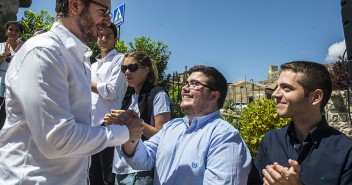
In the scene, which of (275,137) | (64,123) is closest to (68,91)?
(64,123)

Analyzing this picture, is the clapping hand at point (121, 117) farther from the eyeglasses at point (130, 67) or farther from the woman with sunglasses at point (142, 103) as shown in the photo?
the eyeglasses at point (130, 67)

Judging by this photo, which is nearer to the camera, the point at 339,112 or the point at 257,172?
the point at 257,172

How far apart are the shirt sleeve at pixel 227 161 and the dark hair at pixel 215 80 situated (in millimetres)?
552

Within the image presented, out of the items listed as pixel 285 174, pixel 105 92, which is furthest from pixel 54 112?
pixel 105 92

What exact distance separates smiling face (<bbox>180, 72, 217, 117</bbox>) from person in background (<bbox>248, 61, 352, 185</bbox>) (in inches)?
20.8

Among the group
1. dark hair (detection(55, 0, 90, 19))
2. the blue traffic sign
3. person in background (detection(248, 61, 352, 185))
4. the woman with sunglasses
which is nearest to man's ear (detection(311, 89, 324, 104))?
person in background (detection(248, 61, 352, 185))

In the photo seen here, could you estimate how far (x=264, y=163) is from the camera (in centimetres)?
242

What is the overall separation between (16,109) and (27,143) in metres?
0.17

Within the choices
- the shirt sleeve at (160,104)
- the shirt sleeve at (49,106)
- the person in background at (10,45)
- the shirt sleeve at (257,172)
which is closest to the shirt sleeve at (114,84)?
the shirt sleeve at (160,104)

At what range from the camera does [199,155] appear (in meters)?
2.28

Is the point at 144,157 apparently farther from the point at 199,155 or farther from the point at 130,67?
the point at 130,67

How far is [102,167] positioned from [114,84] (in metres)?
0.84

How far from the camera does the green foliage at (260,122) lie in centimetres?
699

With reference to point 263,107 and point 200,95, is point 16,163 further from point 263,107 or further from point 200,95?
point 263,107
